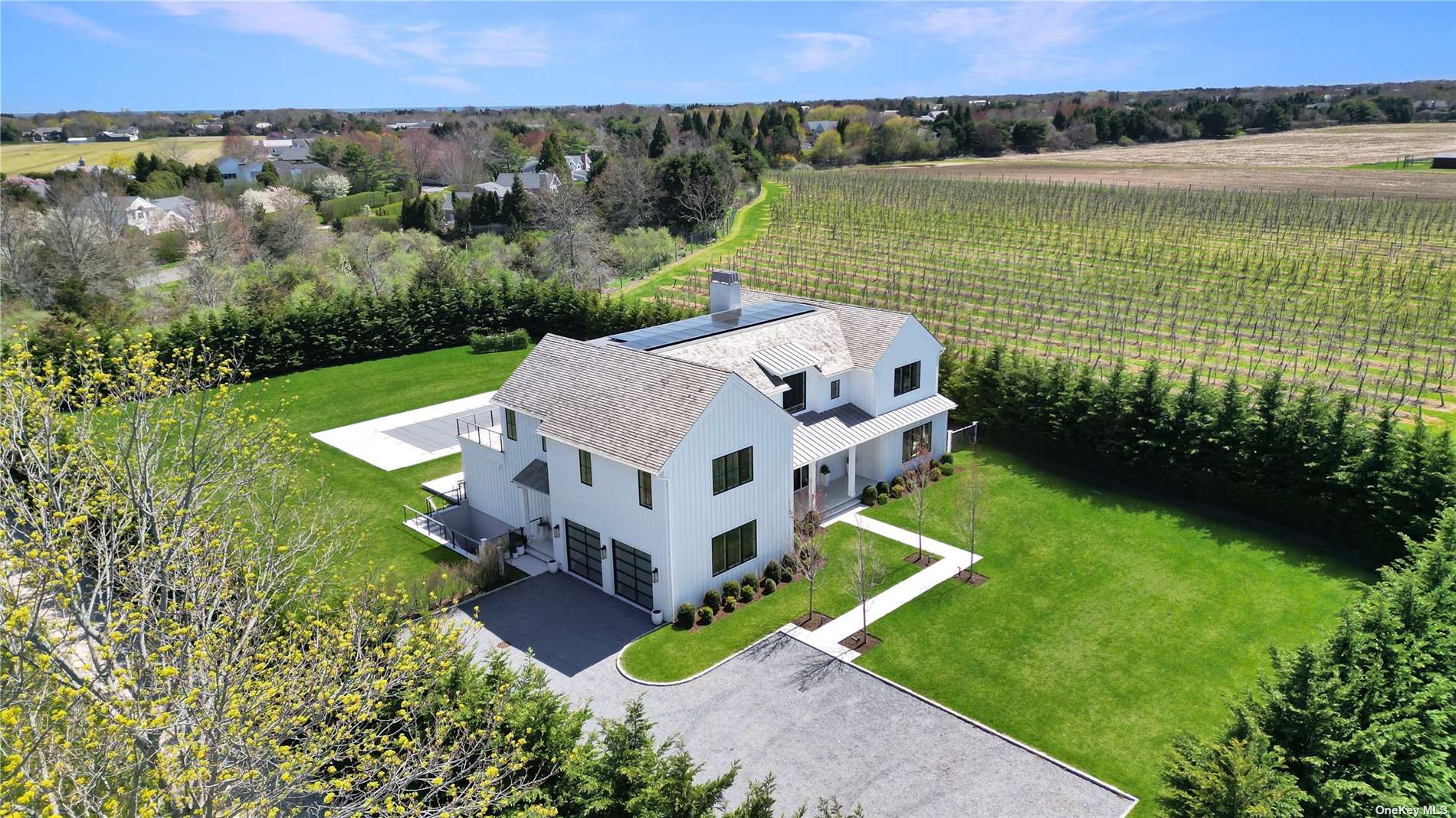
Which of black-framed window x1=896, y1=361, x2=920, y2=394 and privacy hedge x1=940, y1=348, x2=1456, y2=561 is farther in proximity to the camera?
black-framed window x1=896, y1=361, x2=920, y2=394

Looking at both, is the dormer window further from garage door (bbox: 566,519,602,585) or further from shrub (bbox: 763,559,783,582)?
garage door (bbox: 566,519,602,585)

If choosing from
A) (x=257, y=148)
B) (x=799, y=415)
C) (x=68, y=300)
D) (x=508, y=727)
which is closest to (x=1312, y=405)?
(x=799, y=415)

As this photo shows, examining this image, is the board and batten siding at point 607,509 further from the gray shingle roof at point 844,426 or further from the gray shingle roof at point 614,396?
the gray shingle roof at point 844,426

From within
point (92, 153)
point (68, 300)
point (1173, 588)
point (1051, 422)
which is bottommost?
point (1173, 588)

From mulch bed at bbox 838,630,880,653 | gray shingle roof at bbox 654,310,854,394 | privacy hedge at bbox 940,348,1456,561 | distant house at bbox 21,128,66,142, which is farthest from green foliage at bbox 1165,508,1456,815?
distant house at bbox 21,128,66,142

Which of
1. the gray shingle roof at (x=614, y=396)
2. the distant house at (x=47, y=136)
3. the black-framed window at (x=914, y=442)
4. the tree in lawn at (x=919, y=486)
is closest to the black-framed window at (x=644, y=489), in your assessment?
the gray shingle roof at (x=614, y=396)

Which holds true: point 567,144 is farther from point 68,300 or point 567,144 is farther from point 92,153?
point 68,300
